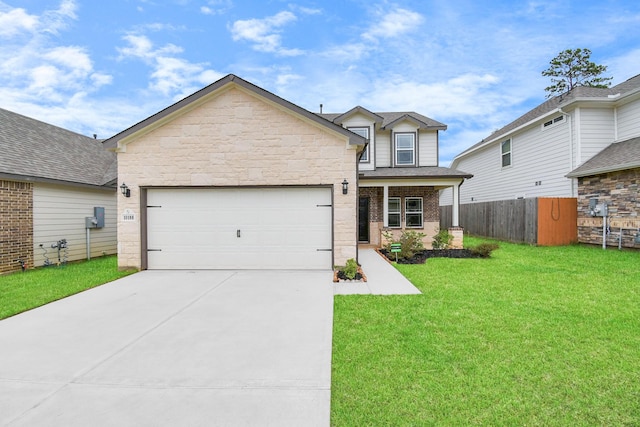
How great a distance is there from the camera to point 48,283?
7391 millimetres

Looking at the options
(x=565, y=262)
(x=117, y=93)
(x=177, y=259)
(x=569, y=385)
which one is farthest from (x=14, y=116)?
(x=565, y=262)

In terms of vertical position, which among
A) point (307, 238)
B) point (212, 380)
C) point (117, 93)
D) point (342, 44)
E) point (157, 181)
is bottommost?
point (212, 380)

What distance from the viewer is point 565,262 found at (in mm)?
9359

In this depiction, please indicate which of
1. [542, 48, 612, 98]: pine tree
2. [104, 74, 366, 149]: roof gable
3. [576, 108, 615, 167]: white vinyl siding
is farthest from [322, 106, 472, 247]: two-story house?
[542, 48, 612, 98]: pine tree

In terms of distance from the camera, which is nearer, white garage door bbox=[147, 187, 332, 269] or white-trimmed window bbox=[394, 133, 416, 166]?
white garage door bbox=[147, 187, 332, 269]

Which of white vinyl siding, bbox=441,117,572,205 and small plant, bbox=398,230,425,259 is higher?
white vinyl siding, bbox=441,117,572,205

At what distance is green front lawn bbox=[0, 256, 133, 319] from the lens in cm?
580

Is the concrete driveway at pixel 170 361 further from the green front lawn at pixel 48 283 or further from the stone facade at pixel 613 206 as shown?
the stone facade at pixel 613 206

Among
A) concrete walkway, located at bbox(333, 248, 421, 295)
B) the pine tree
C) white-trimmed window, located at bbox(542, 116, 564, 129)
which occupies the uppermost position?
the pine tree

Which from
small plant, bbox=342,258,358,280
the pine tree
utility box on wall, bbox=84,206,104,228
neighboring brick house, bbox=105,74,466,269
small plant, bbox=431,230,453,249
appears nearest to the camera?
small plant, bbox=342,258,358,280

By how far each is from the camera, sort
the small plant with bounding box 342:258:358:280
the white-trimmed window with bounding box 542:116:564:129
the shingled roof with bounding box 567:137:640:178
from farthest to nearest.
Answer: the white-trimmed window with bounding box 542:116:564:129 < the shingled roof with bounding box 567:137:640:178 < the small plant with bounding box 342:258:358:280

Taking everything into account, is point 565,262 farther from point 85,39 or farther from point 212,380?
point 85,39

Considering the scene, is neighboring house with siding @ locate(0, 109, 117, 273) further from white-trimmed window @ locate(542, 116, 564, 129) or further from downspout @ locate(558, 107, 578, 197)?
white-trimmed window @ locate(542, 116, 564, 129)

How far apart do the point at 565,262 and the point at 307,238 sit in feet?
25.5
